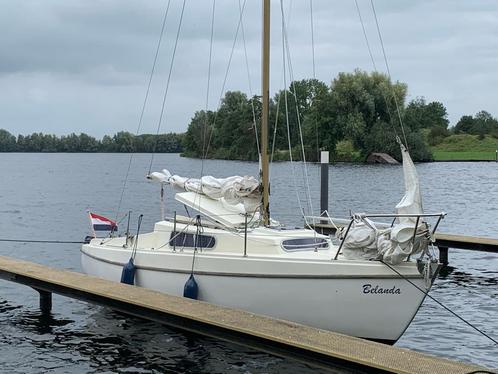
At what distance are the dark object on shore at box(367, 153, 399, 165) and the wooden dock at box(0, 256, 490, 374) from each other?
7673cm

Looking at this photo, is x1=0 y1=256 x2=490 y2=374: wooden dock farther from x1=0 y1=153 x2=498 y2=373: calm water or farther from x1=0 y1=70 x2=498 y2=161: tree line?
x1=0 y1=70 x2=498 y2=161: tree line

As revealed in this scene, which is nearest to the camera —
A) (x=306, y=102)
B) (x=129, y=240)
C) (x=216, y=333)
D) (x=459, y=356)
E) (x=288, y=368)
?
(x=216, y=333)

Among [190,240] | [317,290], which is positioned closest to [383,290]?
[317,290]

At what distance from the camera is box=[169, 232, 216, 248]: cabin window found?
1406 centimetres

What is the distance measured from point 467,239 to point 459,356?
397 inches

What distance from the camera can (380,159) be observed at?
3509 inches

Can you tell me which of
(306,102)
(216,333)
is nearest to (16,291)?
(216,333)

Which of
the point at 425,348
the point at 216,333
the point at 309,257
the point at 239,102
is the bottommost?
the point at 425,348

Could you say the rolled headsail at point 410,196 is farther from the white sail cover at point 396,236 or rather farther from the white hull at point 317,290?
the white hull at point 317,290

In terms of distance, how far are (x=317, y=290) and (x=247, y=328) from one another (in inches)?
72.2

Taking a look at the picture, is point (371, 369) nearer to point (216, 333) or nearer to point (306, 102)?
point (216, 333)

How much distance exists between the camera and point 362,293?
11758 millimetres

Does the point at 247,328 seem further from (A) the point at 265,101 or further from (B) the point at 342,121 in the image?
(B) the point at 342,121

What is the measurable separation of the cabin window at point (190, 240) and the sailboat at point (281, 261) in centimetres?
2
